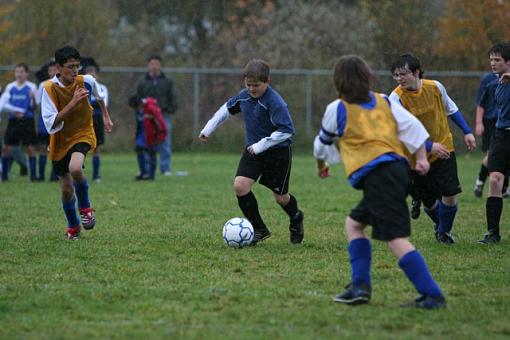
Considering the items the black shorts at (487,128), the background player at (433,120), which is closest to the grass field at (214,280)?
the background player at (433,120)

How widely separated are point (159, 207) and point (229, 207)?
90cm

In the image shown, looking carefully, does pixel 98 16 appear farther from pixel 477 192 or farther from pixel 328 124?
pixel 328 124

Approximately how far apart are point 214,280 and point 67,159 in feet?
8.23

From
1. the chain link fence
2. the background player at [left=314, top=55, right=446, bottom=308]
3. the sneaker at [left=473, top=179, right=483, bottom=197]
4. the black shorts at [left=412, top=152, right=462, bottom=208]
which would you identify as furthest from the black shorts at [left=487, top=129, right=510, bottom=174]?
the chain link fence

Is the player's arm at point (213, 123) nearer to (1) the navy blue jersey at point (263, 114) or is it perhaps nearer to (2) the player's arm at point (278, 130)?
(1) the navy blue jersey at point (263, 114)

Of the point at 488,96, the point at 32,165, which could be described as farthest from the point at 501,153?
the point at 32,165

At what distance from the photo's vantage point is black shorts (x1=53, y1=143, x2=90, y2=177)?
7.96m

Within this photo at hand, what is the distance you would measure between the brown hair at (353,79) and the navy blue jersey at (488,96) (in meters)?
5.25

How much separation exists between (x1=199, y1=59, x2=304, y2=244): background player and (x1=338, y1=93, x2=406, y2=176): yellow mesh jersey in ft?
7.07

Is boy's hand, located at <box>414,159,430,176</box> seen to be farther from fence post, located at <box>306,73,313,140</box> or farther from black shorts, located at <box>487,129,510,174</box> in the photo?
fence post, located at <box>306,73,313,140</box>

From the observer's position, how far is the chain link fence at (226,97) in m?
22.6

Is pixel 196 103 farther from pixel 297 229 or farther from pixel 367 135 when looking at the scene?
pixel 367 135

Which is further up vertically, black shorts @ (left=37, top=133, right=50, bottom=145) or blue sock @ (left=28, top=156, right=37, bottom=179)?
black shorts @ (left=37, top=133, right=50, bottom=145)

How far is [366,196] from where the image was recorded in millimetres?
5305
